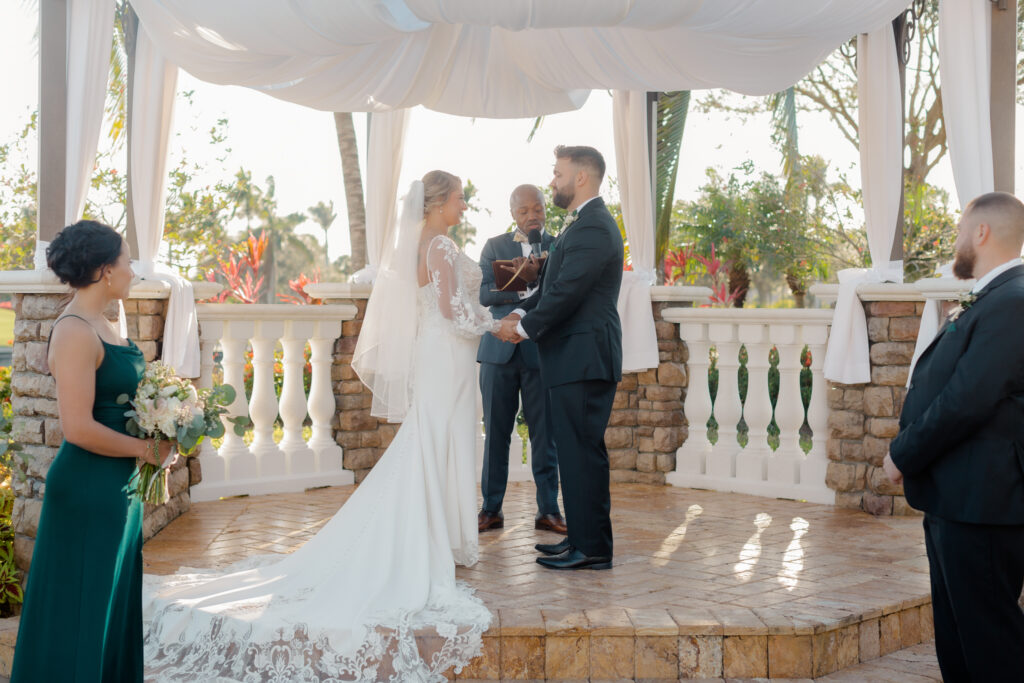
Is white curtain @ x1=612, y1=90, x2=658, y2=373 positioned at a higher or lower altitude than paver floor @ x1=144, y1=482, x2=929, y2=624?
higher

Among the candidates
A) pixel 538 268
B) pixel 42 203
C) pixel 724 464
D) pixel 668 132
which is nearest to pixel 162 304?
pixel 42 203

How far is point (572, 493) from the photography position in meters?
4.25

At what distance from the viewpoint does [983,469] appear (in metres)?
2.71

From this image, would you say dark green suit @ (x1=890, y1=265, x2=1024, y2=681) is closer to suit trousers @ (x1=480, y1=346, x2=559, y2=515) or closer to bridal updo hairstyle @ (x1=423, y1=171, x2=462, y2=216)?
bridal updo hairstyle @ (x1=423, y1=171, x2=462, y2=216)

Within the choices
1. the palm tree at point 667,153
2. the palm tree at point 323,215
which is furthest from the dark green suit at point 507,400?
the palm tree at point 323,215

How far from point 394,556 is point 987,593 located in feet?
7.16

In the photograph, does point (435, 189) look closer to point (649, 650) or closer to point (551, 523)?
point (551, 523)

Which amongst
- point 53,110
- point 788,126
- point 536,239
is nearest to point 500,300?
point 536,239

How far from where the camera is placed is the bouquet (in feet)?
9.16

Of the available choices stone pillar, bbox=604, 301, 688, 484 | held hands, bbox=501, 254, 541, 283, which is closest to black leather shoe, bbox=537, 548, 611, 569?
held hands, bbox=501, 254, 541, 283

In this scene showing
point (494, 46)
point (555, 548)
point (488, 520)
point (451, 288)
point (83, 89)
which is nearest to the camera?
point (451, 288)

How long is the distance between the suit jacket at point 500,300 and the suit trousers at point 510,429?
4 centimetres

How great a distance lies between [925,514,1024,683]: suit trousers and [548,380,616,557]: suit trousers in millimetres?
1698

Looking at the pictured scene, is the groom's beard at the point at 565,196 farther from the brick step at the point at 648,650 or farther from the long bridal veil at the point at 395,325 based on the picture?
the brick step at the point at 648,650
